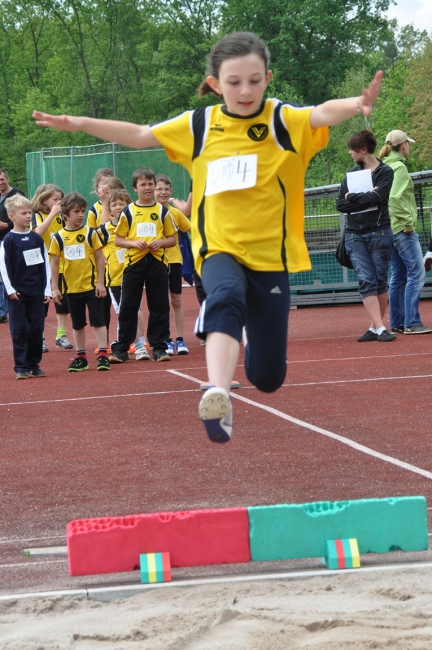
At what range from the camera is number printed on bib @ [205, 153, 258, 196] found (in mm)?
4570

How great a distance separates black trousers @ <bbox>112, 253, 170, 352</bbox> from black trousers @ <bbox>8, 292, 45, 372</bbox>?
938 millimetres

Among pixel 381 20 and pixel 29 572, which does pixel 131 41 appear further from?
pixel 29 572

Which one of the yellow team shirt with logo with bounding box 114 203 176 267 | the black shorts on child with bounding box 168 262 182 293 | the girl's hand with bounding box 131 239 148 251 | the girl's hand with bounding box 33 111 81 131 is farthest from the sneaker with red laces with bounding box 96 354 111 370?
the girl's hand with bounding box 33 111 81 131

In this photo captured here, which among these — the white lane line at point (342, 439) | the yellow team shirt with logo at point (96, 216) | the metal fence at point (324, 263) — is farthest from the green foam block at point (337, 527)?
the metal fence at point (324, 263)

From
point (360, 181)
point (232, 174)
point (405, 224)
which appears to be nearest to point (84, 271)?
point (360, 181)

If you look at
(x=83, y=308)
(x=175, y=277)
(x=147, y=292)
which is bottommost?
(x=83, y=308)

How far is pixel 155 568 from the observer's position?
15.5 feet

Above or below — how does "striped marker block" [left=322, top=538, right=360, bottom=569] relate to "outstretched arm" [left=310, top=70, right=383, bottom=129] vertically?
below

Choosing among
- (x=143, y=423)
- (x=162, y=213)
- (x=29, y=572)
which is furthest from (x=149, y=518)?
(x=162, y=213)

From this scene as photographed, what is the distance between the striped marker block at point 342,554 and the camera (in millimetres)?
4801

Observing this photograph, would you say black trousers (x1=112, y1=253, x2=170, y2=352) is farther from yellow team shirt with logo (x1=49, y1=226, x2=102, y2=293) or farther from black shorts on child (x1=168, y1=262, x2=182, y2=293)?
black shorts on child (x1=168, y1=262, x2=182, y2=293)

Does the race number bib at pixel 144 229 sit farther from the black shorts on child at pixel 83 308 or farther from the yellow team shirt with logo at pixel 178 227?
the black shorts on child at pixel 83 308

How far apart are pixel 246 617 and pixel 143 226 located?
24.9ft

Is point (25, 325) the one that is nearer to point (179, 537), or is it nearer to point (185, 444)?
point (185, 444)
